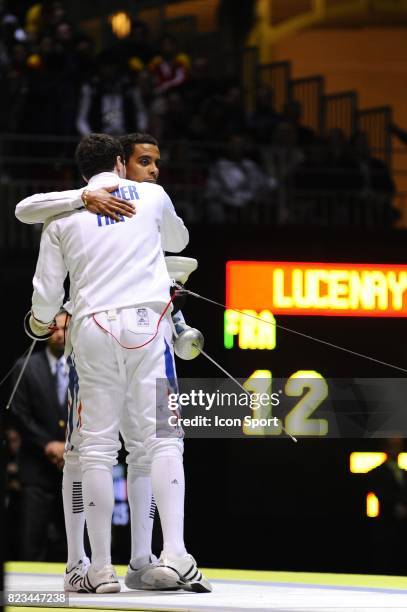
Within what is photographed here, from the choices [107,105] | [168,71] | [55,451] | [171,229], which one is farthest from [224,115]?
[171,229]

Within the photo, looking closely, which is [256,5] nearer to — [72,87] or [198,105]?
[198,105]

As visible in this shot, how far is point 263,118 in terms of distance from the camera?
43.6 ft

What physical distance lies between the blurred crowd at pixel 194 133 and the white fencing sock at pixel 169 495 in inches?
214

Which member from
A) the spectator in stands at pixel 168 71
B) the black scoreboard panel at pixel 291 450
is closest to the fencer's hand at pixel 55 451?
the black scoreboard panel at pixel 291 450

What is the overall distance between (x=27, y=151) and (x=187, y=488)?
11.3 ft

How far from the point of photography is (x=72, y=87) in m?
12.0

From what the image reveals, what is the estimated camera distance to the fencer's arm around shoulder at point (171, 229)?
5.89 meters

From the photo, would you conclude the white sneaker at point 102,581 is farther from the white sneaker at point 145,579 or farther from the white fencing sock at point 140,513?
the white fencing sock at point 140,513

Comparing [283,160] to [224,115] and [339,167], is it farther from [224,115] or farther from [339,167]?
[224,115]

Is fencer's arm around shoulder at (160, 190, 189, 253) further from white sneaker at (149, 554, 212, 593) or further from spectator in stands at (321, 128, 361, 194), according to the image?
spectator in stands at (321, 128, 361, 194)

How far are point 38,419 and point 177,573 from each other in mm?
3781

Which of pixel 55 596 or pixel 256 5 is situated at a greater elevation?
pixel 256 5

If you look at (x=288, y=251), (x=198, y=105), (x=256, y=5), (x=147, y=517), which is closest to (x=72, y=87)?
(x=198, y=105)

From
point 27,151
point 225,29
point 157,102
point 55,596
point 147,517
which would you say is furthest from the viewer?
point 225,29
